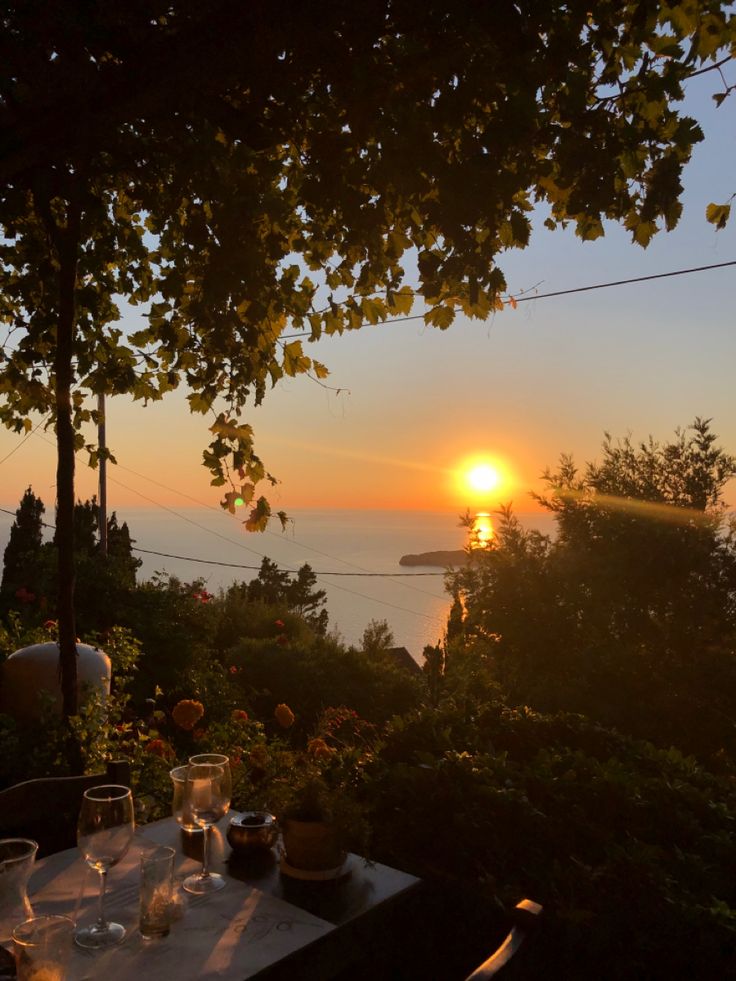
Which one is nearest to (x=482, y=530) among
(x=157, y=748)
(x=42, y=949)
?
(x=157, y=748)

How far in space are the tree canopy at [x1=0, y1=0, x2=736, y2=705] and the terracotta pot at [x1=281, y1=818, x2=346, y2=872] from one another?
73.6 inches

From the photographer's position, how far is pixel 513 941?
1524 mm

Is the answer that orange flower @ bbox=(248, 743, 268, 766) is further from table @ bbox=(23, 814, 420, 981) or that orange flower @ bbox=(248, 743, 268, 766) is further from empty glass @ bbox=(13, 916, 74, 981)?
empty glass @ bbox=(13, 916, 74, 981)

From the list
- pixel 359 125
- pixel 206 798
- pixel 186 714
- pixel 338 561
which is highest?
pixel 359 125

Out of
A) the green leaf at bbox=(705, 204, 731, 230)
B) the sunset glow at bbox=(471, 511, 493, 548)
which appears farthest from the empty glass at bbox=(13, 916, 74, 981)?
the sunset glow at bbox=(471, 511, 493, 548)

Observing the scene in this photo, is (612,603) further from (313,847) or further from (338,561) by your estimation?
(338,561)

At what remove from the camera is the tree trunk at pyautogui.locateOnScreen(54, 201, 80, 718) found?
3461 millimetres

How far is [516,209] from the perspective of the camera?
2510mm

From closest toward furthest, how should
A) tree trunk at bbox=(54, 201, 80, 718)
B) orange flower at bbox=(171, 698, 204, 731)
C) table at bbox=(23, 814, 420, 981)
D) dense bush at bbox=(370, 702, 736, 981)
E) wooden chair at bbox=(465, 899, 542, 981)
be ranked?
1. wooden chair at bbox=(465, 899, 542, 981)
2. table at bbox=(23, 814, 420, 981)
3. dense bush at bbox=(370, 702, 736, 981)
4. tree trunk at bbox=(54, 201, 80, 718)
5. orange flower at bbox=(171, 698, 204, 731)

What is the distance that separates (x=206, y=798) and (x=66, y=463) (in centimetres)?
209

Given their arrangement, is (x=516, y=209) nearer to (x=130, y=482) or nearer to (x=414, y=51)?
(x=414, y=51)

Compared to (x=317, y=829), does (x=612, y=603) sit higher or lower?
higher

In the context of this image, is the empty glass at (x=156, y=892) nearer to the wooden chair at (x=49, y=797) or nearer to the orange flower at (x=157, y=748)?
the wooden chair at (x=49, y=797)

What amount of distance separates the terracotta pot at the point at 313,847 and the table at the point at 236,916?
50 mm
